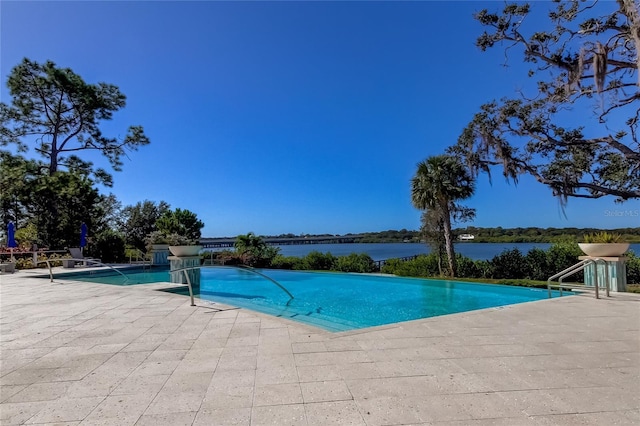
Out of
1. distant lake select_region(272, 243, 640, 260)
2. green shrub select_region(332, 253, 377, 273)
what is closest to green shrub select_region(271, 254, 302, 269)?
distant lake select_region(272, 243, 640, 260)

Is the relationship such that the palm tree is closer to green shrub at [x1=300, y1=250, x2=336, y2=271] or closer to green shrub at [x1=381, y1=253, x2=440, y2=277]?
green shrub at [x1=381, y1=253, x2=440, y2=277]

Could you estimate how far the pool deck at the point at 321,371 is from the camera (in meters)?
2.29

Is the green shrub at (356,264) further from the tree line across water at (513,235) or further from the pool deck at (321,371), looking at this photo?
the pool deck at (321,371)

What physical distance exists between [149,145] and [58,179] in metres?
5.78

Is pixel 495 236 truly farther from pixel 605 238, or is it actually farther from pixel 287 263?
pixel 605 238

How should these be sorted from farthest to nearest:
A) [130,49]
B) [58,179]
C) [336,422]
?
[58,179] → [130,49] → [336,422]

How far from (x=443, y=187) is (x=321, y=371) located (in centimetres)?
1217

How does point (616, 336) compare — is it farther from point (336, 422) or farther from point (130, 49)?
point (130, 49)

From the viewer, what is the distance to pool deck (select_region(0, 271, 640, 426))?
2.29 m

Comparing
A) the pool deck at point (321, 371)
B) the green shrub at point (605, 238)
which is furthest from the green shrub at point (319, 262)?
the pool deck at point (321, 371)

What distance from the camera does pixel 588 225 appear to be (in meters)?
13.2

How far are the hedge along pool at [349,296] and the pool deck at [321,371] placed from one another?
243 centimetres

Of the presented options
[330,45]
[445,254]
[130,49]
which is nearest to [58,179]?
[130,49]

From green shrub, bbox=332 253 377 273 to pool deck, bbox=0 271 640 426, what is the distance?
11102 millimetres
